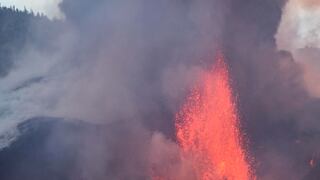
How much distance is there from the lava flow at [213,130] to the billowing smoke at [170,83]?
0.99 metres

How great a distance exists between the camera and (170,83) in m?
60.2

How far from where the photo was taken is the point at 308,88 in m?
67.1

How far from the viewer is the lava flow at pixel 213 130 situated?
54.6 metres

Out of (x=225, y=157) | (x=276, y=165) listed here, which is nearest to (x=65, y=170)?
(x=225, y=157)

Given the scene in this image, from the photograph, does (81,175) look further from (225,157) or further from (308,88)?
(308,88)

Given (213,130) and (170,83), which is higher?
(170,83)

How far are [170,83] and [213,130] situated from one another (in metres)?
6.81

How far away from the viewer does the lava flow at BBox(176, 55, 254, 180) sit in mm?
54625

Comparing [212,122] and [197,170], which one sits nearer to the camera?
[197,170]

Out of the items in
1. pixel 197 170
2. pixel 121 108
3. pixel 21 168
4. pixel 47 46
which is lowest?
pixel 21 168

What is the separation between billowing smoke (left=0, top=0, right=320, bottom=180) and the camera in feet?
183

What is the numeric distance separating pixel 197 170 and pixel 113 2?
75.8 feet

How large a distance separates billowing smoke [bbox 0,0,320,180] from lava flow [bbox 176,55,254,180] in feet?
3.25

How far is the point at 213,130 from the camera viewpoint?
59.1 m
